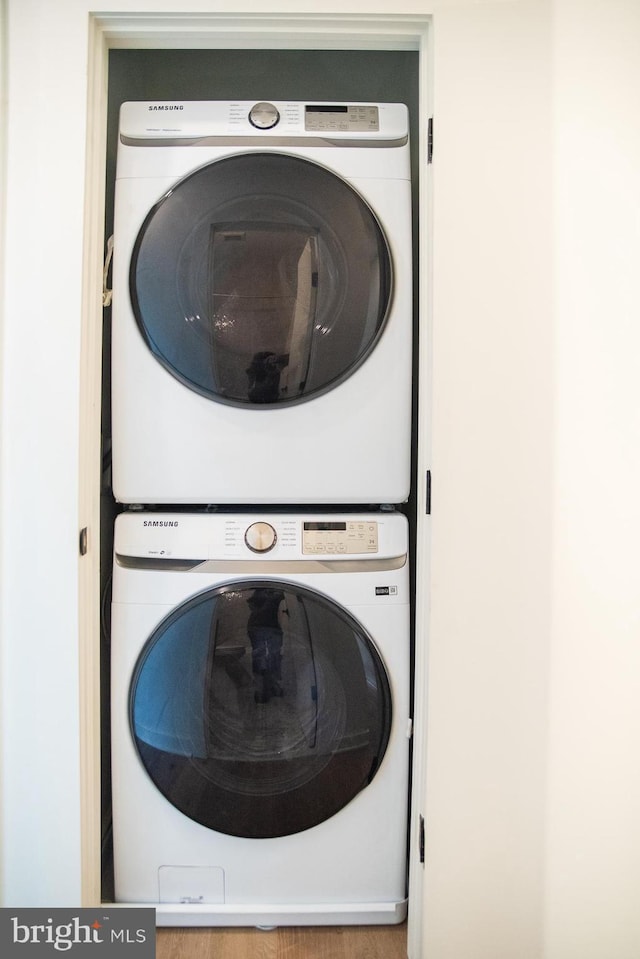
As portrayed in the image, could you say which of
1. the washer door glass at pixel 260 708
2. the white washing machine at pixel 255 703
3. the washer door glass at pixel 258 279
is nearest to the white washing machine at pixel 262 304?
the washer door glass at pixel 258 279

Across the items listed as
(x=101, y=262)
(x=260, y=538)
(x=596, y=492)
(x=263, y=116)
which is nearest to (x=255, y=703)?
(x=260, y=538)

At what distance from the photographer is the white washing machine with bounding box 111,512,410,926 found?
55.3 inches

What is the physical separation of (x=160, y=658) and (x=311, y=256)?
36.2 inches

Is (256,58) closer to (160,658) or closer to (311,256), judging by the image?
(311,256)

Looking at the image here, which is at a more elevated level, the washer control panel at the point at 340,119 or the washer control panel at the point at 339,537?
the washer control panel at the point at 340,119

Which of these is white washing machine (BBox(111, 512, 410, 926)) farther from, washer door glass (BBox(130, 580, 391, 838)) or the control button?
the control button

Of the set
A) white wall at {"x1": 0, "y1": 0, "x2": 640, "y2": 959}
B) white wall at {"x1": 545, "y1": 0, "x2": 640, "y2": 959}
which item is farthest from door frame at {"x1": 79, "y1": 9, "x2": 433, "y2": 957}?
white wall at {"x1": 545, "y1": 0, "x2": 640, "y2": 959}

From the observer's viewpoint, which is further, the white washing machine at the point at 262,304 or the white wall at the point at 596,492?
the white washing machine at the point at 262,304

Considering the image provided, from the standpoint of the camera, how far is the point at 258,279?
138 centimetres

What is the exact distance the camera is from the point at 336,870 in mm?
1460

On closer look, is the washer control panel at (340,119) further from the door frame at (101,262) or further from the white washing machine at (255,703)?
the white washing machine at (255,703)

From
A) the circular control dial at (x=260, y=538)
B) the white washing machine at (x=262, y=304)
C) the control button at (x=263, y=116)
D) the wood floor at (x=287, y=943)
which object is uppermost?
the control button at (x=263, y=116)

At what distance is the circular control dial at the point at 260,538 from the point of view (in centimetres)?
142

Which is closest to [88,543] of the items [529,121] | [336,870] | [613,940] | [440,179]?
[336,870]
